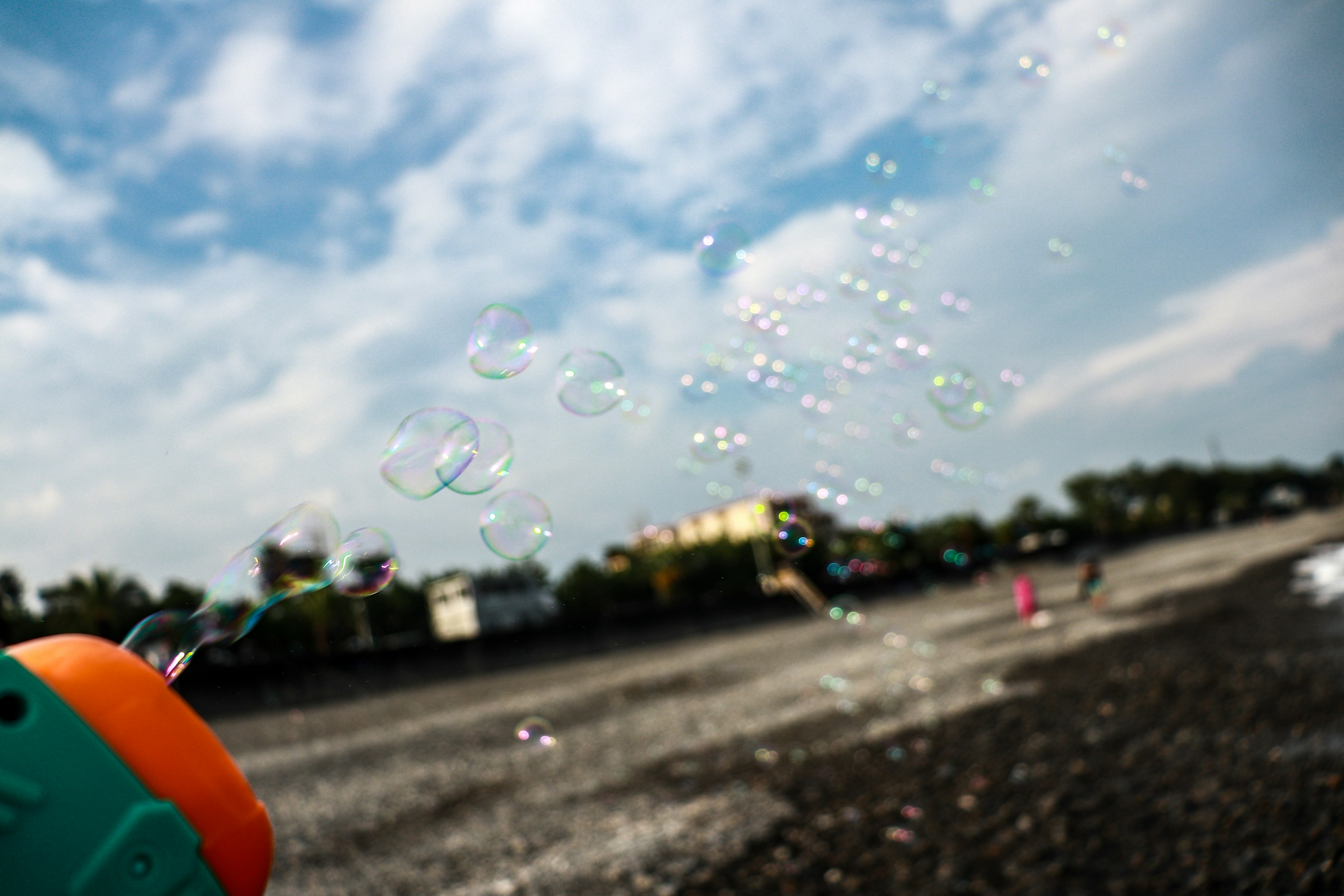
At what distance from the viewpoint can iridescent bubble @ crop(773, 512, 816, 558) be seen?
6.54 metres

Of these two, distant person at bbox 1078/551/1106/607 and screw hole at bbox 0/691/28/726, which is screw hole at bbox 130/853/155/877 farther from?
distant person at bbox 1078/551/1106/607

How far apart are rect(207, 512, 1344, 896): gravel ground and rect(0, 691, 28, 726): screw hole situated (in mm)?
6047

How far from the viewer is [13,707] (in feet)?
4.43

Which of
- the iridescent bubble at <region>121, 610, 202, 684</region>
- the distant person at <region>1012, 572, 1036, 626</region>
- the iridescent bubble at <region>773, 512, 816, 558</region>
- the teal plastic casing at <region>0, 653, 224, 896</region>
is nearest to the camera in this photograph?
the teal plastic casing at <region>0, 653, 224, 896</region>

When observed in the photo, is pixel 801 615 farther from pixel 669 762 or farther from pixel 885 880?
pixel 885 880

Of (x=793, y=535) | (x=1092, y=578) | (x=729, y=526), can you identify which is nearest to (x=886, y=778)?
(x=793, y=535)

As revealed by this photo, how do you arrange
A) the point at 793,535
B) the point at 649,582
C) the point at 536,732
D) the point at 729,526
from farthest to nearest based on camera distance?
1. the point at 729,526
2. the point at 649,582
3. the point at 536,732
4. the point at 793,535

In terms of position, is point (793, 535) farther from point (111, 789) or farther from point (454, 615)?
point (454, 615)

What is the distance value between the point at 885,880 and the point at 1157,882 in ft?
5.99

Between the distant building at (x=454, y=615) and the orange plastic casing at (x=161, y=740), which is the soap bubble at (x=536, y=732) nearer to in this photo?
the distant building at (x=454, y=615)

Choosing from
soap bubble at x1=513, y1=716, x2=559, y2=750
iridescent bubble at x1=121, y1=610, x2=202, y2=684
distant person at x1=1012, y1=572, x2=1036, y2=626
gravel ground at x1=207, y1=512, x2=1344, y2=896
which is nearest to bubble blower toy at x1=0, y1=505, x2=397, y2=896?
iridescent bubble at x1=121, y1=610, x2=202, y2=684

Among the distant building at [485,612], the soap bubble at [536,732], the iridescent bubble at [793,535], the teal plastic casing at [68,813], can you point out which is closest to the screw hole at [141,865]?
the teal plastic casing at [68,813]

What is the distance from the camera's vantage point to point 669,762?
11.0m

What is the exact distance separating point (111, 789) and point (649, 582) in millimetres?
47587
